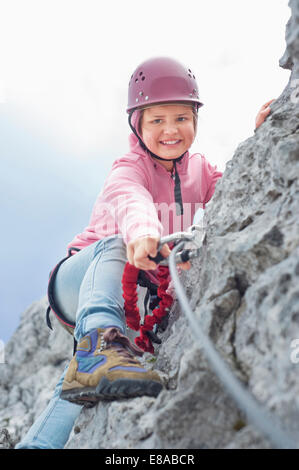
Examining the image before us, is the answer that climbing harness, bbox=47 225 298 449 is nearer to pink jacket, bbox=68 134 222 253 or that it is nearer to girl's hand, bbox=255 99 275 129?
pink jacket, bbox=68 134 222 253

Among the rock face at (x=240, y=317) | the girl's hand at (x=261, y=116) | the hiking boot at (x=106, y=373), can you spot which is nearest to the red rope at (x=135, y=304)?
the rock face at (x=240, y=317)

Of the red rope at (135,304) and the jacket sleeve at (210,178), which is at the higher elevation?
the jacket sleeve at (210,178)

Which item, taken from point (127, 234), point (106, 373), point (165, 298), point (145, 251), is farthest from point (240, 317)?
point (165, 298)

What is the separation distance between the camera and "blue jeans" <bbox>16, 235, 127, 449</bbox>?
2.42 m

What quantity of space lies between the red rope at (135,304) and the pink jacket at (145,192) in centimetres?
36

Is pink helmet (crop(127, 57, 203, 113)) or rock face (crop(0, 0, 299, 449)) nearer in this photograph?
rock face (crop(0, 0, 299, 449))

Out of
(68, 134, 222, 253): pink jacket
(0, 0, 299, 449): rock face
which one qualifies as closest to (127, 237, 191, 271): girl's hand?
(0, 0, 299, 449): rock face

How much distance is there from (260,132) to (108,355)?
1717mm

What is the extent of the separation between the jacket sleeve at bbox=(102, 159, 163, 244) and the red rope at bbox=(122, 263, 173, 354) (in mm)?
304

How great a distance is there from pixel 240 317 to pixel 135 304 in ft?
3.40

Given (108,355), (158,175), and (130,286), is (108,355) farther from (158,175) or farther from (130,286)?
(158,175)

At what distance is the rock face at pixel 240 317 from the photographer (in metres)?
1.40

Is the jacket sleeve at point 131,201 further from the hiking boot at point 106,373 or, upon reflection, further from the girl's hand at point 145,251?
the hiking boot at point 106,373

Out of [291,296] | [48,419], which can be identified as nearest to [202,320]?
[291,296]
